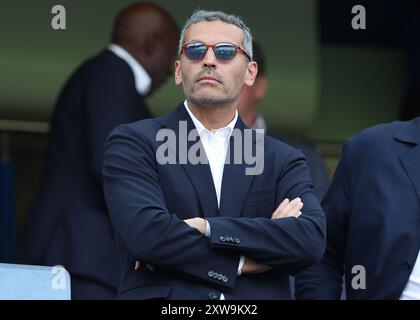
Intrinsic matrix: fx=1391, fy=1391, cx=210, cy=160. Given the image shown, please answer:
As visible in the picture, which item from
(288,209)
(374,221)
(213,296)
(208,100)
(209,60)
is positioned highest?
(209,60)

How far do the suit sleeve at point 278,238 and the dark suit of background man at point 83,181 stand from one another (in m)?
1.96

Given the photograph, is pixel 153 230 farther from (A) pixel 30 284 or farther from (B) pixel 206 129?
(A) pixel 30 284

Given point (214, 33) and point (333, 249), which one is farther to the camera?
point (333, 249)

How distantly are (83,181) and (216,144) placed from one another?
2.05m

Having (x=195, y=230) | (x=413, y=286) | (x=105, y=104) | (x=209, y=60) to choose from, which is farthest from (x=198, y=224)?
(x=105, y=104)

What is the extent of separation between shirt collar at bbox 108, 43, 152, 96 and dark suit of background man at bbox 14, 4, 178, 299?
1 centimetres

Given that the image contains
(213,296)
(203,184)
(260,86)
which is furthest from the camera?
(260,86)

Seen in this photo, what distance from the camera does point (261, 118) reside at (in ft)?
27.0

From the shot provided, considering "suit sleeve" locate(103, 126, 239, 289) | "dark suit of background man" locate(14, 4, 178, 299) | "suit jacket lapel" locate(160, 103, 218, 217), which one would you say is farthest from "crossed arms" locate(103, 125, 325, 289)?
"dark suit of background man" locate(14, 4, 178, 299)

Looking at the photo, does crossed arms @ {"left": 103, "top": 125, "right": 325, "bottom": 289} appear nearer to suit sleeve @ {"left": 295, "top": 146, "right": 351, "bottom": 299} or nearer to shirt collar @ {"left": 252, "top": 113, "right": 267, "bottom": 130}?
suit sleeve @ {"left": 295, "top": 146, "right": 351, "bottom": 299}

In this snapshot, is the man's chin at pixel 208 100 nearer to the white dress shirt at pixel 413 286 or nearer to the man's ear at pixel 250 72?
the man's ear at pixel 250 72
